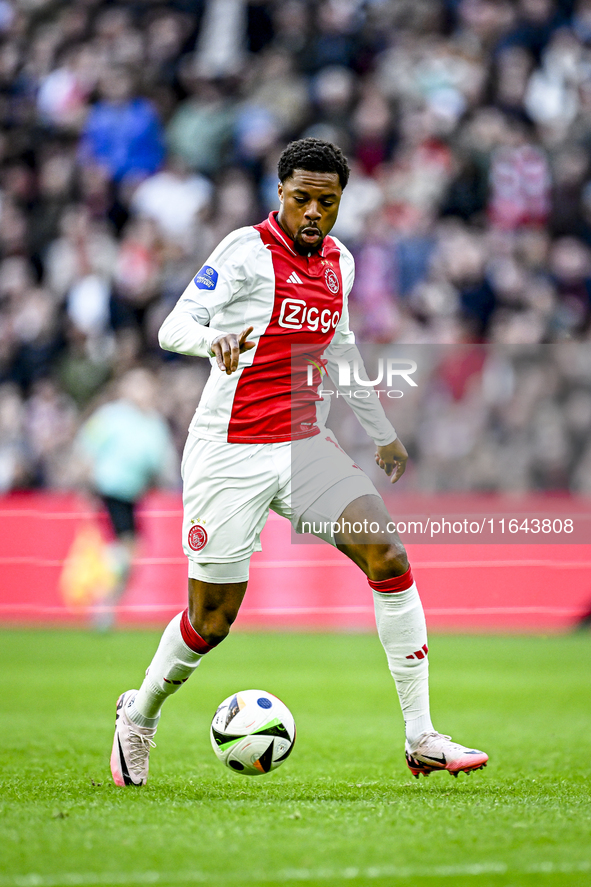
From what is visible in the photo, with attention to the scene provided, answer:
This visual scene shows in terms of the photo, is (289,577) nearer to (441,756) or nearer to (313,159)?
(441,756)

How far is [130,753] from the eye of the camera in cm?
527

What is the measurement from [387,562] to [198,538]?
78 centimetres

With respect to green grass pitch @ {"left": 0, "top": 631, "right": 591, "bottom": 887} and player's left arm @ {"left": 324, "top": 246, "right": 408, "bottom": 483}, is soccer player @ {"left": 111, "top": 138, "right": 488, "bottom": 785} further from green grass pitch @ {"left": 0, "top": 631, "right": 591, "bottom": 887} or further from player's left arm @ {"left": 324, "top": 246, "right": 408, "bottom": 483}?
green grass pitch @ {"left": 0, "top": 631, "right": 591, "bottom": 887}

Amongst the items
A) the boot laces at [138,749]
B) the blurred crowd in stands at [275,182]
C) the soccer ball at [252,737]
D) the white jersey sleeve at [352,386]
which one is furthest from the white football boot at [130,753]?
A: the blurred crowd in stands at [275,182]

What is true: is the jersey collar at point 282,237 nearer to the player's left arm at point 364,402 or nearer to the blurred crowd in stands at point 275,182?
the player's left arm at point 364,402

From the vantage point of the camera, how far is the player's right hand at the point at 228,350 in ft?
14.5

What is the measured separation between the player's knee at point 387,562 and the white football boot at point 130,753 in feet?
4.07

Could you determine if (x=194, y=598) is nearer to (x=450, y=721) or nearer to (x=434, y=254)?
(x=450, y=721)

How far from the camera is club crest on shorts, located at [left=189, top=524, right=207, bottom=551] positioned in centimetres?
506

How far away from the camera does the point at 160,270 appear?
48.1 ft

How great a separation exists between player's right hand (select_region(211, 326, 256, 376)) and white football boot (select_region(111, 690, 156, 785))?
178 centimetres

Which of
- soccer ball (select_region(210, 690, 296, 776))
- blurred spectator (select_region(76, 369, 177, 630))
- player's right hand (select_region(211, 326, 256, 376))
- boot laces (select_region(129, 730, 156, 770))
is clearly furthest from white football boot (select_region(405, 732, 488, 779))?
blurred spectator (select_region(76, 369, 177, 630))

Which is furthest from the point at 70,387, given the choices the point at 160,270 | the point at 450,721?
the point at 450,721

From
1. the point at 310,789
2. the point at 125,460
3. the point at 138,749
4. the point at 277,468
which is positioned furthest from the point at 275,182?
the point at 310,789
